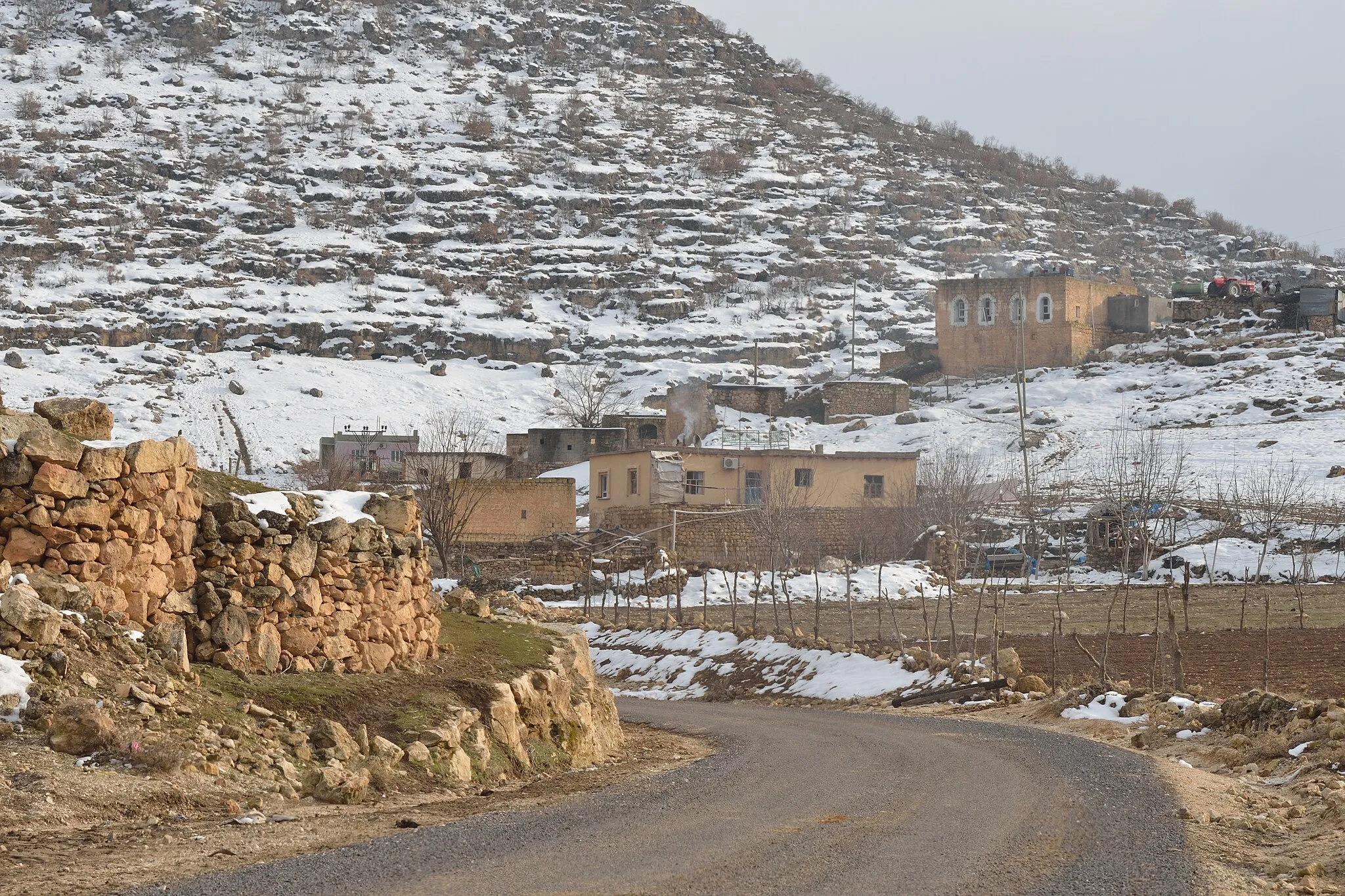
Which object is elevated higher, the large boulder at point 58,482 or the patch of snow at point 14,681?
the large boulder at point 58,482

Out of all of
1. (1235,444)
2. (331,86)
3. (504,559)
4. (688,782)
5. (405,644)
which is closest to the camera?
(688,782)

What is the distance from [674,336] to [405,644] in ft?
301

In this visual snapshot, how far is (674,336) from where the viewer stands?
10556cm

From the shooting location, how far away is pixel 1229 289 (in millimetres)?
95625

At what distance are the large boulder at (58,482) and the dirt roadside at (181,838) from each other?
7.11 feet

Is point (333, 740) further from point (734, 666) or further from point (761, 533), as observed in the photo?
point (761, 533)

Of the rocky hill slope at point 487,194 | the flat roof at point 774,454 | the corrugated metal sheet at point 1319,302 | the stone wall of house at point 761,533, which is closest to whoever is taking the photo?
the stone wall of house at point 761,533

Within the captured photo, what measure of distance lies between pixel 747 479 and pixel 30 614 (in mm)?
48059

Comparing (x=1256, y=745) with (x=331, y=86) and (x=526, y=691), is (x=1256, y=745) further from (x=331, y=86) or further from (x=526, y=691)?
(x=331, y=86)

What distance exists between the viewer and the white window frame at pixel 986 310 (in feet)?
291

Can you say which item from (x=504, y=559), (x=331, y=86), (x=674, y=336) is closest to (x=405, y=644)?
(x=504, y=559)

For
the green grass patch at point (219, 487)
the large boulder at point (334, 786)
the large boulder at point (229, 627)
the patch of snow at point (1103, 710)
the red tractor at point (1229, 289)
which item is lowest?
the patch of snow at point (1103, 710)

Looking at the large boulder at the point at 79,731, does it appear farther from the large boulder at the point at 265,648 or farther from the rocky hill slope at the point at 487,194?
the rocky hill slope at the point at 487,194

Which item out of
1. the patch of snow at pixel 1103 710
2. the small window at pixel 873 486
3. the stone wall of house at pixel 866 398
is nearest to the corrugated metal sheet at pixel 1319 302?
the stone wall of house at pixel 866 398
